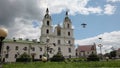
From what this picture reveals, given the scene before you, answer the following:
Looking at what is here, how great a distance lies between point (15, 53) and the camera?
241 ft

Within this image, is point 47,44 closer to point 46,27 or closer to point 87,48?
point 46,27

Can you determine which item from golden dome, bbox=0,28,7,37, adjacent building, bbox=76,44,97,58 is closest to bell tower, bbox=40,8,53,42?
adjacent building, bbox=76,44,97,58

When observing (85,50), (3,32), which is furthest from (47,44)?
(3,32)

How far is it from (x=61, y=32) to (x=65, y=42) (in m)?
4.72

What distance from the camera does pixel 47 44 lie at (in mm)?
71562

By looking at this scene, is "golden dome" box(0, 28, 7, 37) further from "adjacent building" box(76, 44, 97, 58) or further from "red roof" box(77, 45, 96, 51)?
"red roof" box(77, 45, 96, 51)

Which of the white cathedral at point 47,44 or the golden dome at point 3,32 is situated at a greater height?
the white cathedral at point 47,44

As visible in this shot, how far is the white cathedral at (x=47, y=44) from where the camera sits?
238ft

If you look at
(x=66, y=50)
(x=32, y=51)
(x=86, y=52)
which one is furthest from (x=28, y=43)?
(x=86, y=52)

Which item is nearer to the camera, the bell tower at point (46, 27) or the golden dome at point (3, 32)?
the golden dome at point (3, 32)

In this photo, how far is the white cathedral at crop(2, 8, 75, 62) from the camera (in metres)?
72.6

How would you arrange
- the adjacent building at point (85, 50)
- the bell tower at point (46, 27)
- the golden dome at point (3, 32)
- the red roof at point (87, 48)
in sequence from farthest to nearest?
1. the red roof at point (87, 48)
2. the adjacent building at point (85, 50)
3. the bell tower at point (46, 27)
4. the golden dome at point (3, 32)

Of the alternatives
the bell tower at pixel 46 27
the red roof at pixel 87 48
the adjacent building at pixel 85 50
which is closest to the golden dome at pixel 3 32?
the bell tower at pixel 46 27

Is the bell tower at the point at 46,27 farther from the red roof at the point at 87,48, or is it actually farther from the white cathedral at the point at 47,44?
the red roof at the point at 87,48
